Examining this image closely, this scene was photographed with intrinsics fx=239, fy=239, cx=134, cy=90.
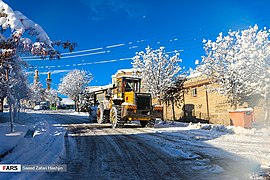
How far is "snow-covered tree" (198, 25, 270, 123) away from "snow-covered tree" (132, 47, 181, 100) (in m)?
5.39

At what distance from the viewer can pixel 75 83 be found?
51219 mm

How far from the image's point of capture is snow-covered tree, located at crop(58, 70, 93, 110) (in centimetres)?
5106

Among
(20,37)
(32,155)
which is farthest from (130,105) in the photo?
(20,37)

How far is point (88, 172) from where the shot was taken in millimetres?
5285

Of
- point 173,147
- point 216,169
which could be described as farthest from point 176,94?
point 216,169

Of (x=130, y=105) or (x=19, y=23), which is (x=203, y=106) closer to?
(x=130, y=105)

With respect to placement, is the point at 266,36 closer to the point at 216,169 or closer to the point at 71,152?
the point at 216,169

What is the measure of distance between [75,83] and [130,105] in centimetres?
3895

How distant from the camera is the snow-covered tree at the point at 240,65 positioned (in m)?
15.6

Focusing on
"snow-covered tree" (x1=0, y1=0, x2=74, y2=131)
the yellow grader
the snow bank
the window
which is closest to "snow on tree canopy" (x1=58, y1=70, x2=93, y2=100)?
the window

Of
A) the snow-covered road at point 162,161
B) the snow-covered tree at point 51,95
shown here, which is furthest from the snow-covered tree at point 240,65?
the snow-covered tree at point 51,95

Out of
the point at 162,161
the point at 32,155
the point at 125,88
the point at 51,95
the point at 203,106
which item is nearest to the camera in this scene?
the point at 162,161

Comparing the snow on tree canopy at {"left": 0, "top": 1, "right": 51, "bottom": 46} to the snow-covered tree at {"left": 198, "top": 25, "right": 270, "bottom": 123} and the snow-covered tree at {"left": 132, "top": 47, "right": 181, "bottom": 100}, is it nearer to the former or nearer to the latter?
the snow-covered tree at {"left": 198, "top": 25, "right": 270, "bottom": 123}

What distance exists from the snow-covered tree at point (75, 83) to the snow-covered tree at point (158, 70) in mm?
26128
